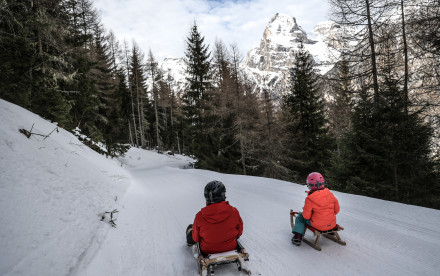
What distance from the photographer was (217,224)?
10.6 ft

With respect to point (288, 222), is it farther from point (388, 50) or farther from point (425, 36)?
point (388, 50)

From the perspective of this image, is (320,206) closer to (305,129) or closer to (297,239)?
(297,239)

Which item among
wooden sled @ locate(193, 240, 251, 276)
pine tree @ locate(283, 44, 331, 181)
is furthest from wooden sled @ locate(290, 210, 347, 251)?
pine tree @ locate(283, 44, 331, 181)

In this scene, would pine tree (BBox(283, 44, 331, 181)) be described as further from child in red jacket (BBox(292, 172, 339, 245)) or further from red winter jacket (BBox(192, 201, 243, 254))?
red winter jacket (BBox(192, 201, 243, 254))

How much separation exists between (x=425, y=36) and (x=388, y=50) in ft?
13.0

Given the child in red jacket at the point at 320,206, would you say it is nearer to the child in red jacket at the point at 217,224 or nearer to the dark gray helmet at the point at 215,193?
the child in red jacket at the point at 217,224

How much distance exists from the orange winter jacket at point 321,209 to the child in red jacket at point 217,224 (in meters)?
1.47

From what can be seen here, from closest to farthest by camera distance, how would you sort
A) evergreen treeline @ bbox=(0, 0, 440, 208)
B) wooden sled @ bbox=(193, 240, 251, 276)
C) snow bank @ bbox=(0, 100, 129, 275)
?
snow bank @ bbox=(0, 100, 129, 275) < wooden sled @ bbox=(193, 240, 251, 276) < evergreen treeline @ bbox=(0, 0, 440, 208)

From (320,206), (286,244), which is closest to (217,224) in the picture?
(286,244)

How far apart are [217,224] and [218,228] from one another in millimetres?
64

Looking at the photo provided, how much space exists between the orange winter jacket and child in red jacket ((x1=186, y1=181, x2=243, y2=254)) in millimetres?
1468

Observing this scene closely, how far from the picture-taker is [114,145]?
21.7 m

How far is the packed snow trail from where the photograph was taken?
10.8 feet

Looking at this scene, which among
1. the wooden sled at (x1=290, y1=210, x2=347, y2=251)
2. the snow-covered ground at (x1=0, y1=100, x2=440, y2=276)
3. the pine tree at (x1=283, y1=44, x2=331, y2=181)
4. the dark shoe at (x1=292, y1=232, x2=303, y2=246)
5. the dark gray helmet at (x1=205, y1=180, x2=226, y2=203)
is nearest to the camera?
the snow-covered ground at (x1=0, y1=100, x2=440, y2=276)
